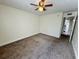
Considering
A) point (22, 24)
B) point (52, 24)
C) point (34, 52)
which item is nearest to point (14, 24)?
point (22, 24)

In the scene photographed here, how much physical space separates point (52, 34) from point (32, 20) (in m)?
1.93

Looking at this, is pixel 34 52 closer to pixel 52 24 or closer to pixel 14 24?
pixel 14 24

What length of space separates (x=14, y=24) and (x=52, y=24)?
304 centimetres

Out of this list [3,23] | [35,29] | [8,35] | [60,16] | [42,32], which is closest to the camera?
[3,23]

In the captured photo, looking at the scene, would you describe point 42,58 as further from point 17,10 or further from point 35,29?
point 35,29

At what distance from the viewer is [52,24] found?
6141 mm

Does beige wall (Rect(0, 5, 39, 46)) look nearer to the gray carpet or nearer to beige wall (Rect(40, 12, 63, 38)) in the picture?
the gray carpet

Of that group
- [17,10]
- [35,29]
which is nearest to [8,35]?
[17,10]

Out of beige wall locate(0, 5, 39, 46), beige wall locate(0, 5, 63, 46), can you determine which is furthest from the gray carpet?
beige wall locate(0, 5, 63, 46)

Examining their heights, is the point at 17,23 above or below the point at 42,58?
above

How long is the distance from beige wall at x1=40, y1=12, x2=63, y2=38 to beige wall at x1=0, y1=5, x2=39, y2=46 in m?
1.25

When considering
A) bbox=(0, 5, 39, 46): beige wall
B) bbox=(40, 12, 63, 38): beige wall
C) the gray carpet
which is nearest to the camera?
the gray carpet

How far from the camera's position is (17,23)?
4.46m

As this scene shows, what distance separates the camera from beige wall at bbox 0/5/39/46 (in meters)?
3.68
